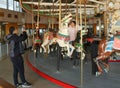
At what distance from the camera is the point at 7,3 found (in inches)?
639

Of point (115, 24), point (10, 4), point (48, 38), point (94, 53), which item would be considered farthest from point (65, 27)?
point (10, 4)

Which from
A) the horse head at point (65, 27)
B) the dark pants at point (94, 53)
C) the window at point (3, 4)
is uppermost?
the window at point (3, 4)

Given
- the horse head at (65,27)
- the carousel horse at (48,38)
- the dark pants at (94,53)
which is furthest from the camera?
the carousel horse at (48,38)

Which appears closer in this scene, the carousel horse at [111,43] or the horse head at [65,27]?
the carousel horse at [111,43]

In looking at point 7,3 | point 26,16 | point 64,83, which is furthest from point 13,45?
point 26,16

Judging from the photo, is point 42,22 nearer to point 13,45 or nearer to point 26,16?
point 26,16

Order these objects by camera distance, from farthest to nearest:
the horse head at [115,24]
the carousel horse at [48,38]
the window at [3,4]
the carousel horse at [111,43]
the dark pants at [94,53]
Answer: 1. the window at [3,4]
2. the carousel horse at [48,38]
3. the dark pants at [94,53]
4. the horse head at [115,24]
5. the carousel horse at [111,43]

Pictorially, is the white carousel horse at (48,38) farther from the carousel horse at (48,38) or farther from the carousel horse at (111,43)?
the carousel horse at (111,43)

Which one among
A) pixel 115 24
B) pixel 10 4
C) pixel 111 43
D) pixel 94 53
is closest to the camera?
pixel 111 43

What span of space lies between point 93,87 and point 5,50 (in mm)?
8514

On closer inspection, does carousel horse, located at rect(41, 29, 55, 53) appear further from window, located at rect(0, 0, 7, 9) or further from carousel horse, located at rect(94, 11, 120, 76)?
window, located at rect(0, 0, 7, 9)

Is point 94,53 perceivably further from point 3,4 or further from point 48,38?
point 3,4

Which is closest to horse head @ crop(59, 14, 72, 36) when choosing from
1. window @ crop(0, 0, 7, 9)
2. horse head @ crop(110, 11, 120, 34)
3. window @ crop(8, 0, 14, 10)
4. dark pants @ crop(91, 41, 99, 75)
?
dark pants @ crop(91, 41, 99, 75)

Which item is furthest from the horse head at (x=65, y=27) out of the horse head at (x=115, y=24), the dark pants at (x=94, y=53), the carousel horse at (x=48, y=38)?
the carousel horse at (x=48, y=38)
